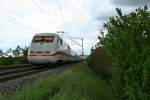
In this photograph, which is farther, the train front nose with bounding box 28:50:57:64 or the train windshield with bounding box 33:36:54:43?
the train windshield with bounding box 33:36:54:43

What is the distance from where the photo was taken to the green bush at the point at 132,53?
7.35 m

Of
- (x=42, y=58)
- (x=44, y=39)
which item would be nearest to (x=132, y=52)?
(x=42, y=58)

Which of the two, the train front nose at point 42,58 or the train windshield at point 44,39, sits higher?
the train windshield at point 44,39

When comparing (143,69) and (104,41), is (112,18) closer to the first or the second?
(104,41)

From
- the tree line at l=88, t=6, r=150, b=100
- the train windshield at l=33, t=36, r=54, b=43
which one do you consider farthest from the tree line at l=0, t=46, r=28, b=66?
the tree line at l=88, t=6, r=150, b=100

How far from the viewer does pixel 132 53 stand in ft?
24.8

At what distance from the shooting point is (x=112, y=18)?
8.59 meters

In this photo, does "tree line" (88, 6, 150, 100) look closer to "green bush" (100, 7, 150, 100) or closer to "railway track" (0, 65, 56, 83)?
"green bush" (100, 7, 150, 100)

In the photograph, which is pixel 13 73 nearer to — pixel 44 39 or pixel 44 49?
pixel 44 49

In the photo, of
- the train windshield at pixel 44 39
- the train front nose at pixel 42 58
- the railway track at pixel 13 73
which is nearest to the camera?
the railway track at pixel 13 73

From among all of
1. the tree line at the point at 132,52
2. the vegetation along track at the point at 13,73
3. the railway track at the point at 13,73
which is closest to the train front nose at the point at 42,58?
the vegetation along track at the point at 13,73

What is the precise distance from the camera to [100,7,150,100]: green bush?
7.35 meters

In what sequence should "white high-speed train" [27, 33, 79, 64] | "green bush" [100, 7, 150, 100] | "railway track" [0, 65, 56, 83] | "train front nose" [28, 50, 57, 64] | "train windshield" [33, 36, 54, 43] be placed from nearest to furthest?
"green bush" [100, 7, 150, 100] → "railway track" [0, 65, 56, 83] → "train front nose" [28, 50, 57, 64] → "white high-speed train" [27, 33, 79, 64] → "train windshield" [33, 36, 54, 43]

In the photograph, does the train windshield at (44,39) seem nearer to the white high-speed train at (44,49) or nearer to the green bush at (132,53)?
the white high-speed train at (44,49)
